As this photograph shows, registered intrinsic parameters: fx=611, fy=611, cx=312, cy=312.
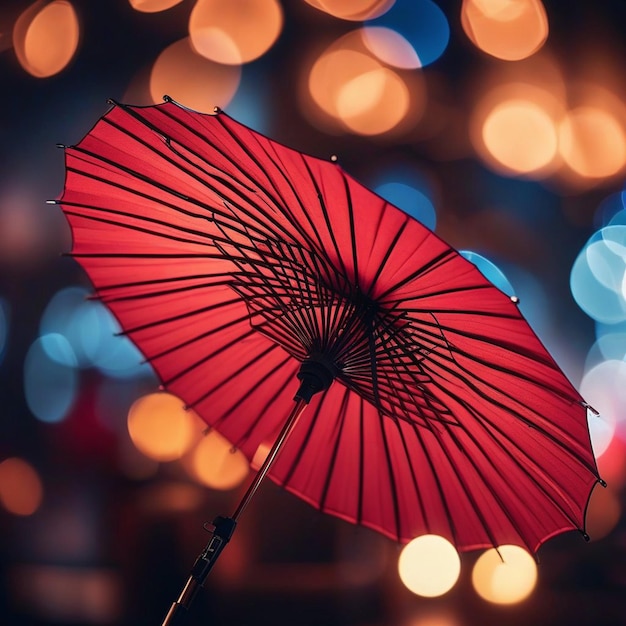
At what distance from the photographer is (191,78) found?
241cm

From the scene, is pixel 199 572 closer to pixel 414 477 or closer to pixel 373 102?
pixel 414 477

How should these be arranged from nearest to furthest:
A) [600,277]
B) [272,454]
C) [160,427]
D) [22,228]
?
[272,454]
[22,228]
[600,277]
[160,427]

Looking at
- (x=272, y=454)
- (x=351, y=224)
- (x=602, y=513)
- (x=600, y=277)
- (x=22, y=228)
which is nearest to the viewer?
(x=351, y=224)

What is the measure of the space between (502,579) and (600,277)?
1234 millimetres

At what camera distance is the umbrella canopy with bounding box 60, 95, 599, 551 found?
863 mm

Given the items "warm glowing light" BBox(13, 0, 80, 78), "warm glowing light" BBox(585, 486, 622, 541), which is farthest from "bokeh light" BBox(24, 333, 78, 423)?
"warm glowing light" BBox(585, 486, 622, 541)

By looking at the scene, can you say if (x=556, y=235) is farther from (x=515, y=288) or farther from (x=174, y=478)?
(x=174, y=478)

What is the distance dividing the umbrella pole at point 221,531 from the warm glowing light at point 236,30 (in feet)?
5.73

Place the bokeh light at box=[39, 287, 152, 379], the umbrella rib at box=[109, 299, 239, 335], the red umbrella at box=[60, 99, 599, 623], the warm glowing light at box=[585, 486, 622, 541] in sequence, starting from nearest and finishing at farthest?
the red umbrella at box=[60, 99, 599, 623] → the umbrella rib at box=[109, 299, 239, 335] → the warm glowing light at box=[585, 486, 622, 541] → the bokeh light at box=[39, 287, 152, 379]

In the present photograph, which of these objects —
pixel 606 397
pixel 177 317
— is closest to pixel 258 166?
pixel 177 317

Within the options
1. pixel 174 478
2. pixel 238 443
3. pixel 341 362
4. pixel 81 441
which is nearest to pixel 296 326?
pixel 341 362

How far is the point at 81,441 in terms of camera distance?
2.41 m

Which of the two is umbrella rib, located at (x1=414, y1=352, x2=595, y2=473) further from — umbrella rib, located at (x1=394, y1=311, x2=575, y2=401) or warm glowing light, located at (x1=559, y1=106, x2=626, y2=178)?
warm glowing light, located at (x1=559, y1=106, x2=626, y2=178)

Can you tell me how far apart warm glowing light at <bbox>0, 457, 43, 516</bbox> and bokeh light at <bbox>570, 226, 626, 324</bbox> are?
2200 mm
